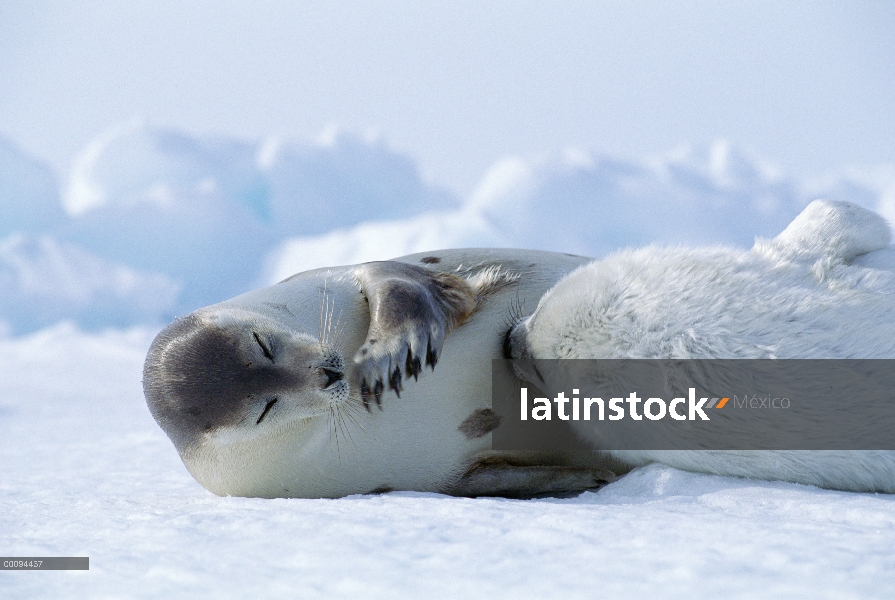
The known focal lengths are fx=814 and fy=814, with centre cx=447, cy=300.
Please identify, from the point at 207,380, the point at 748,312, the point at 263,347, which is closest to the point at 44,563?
the point at 207,380

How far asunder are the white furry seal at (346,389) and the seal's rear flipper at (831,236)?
1251 millimetres

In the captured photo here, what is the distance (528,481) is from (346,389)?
3.01 feet

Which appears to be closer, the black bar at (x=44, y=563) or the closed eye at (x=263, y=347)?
the black bar at (x=44, y=563)

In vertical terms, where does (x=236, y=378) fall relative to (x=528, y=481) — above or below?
above

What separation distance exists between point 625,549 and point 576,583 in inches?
9.8

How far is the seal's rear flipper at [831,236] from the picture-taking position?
3.55 m

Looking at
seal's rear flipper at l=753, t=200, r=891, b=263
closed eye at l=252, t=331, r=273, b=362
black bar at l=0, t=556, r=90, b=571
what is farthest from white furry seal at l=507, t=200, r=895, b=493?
black bar at l=0, t=556, r=90, b=571

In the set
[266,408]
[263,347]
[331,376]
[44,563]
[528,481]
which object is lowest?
[528,481]

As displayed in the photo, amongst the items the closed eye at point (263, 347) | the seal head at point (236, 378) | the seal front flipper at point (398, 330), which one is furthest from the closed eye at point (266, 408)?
the seal front flipper at point (398, 330)

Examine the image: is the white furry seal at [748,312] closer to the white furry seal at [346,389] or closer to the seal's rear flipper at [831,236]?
the seal's rear flipper at [831,236]

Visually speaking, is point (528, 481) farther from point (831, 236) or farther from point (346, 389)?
point (831, 236)

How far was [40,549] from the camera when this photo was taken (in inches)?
92.0

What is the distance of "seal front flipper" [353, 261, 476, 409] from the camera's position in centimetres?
329

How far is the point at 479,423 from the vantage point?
3.75 metres
